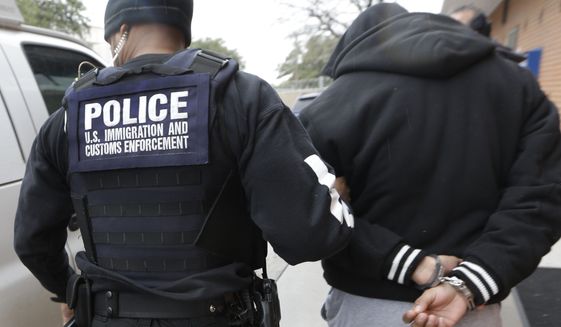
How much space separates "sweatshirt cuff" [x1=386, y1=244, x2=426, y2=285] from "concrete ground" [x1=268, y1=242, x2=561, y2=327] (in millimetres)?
2129

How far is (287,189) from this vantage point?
125 cm

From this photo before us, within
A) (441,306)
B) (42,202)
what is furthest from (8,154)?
(441,306)

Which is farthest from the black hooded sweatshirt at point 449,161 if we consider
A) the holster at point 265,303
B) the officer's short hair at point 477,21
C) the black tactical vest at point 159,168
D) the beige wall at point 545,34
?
the beige wall at point 545,34

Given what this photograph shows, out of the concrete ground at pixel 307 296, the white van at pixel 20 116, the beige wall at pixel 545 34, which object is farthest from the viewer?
the beige wall at pixel 545 34

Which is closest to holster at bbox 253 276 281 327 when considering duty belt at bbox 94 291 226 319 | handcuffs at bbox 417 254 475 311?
duty belt at bbox 94 291 226 319

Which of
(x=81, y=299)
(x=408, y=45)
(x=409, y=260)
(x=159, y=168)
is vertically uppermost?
(x=408, y=45)

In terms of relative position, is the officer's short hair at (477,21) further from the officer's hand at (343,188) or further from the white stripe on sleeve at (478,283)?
the white stripe on sleeve at (478,283)

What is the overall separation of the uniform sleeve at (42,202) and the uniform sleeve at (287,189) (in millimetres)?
687

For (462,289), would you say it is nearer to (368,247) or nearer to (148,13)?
(368,247)

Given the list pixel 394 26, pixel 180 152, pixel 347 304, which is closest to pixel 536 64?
pixel 394 26

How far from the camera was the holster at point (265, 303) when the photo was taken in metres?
1.46

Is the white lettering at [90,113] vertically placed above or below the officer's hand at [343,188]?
above

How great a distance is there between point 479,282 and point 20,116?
80.2 inches

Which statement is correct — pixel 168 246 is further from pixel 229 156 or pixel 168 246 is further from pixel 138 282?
pixel 229 156
